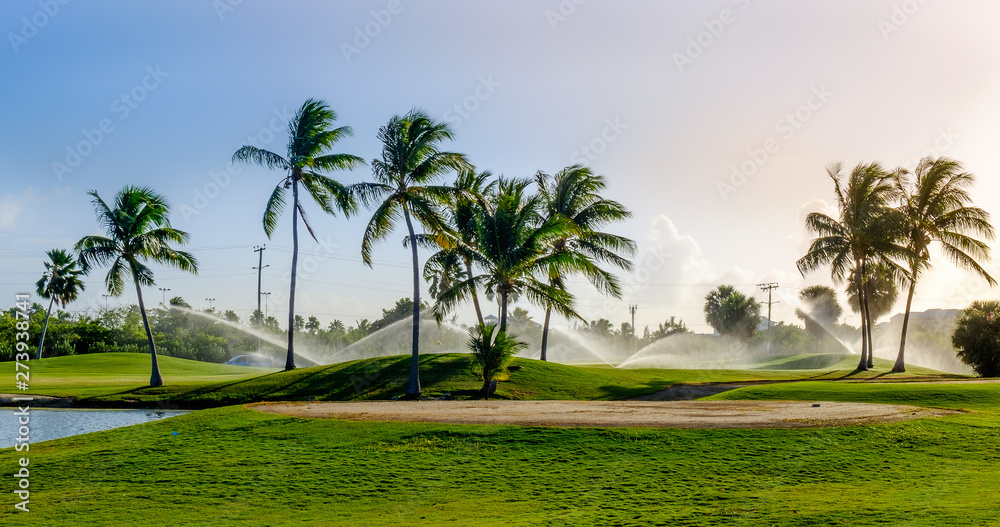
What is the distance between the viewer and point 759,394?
24.0 meters

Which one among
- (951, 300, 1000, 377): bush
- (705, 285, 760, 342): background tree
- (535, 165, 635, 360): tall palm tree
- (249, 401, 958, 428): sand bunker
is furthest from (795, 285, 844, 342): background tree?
(249, 401, 958, 428): sand bunker

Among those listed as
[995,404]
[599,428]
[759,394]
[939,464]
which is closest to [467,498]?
[599,428]

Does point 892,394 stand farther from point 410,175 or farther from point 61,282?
point 61,282

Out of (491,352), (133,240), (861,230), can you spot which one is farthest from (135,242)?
(861,230)

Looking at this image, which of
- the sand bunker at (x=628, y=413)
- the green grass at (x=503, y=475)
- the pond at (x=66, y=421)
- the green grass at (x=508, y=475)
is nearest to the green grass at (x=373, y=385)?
the pond at (x=66, y=421)

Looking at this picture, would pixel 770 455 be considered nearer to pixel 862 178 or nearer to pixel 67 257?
pixel 862 178

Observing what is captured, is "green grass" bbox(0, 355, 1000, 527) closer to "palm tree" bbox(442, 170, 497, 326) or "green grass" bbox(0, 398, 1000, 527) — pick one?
"green grass" bbox(0, 398, 1000, 527)

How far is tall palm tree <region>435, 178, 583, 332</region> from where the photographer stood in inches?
1057

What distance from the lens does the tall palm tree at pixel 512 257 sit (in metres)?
26.9

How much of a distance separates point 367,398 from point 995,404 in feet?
66.9

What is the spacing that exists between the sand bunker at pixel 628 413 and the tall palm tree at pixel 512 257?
6974mm

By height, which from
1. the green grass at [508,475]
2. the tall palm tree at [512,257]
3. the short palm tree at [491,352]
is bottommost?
the green grass at [508,475]

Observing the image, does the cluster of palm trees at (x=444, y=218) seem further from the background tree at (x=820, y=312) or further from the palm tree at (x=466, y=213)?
the background tree at (x=820, y=312)

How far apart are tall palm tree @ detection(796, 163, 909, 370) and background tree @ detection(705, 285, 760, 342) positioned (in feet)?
160
